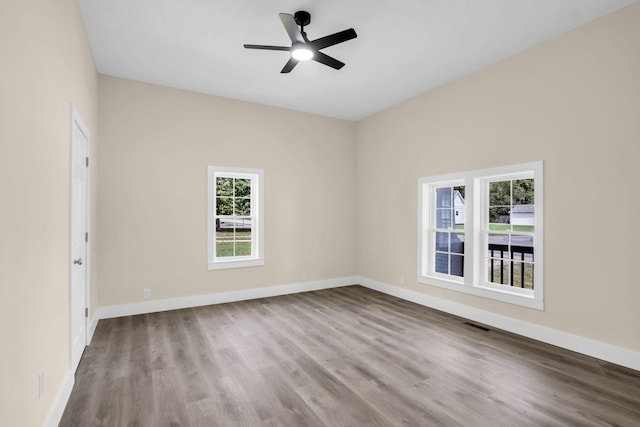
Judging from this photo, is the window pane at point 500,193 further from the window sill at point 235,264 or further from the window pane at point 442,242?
the window sill at point 235,264

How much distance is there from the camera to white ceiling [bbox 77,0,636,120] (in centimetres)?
290

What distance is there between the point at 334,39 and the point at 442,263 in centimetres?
351

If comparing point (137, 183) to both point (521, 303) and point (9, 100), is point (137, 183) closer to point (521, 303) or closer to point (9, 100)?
point (9, 100)

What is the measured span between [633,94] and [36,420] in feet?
16.4

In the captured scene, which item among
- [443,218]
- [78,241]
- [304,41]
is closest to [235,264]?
[78,241]

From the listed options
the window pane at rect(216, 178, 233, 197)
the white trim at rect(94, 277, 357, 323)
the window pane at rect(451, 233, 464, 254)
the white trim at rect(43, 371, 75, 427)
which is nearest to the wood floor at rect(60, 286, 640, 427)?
the white trim at rect(43, 371, 75, 427)

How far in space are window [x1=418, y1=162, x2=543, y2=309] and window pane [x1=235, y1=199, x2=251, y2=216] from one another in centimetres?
278

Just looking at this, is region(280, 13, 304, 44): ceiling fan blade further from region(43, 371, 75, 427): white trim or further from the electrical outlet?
region(43, 371, 75, 427): white trim

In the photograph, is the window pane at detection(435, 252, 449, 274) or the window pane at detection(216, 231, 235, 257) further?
the window pane at detection(216, 231, 235, 257)

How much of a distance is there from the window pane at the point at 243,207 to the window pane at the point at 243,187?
10 centimetres

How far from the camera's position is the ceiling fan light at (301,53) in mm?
3008

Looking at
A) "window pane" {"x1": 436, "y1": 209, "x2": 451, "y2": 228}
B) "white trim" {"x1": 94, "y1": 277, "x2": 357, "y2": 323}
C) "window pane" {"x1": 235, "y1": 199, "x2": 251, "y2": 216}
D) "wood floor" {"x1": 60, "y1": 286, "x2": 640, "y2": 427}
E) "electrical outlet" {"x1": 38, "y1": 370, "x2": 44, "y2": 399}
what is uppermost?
"window pane" {"x1": 235, "y1": 199, "x2": 251, "y2": 216}

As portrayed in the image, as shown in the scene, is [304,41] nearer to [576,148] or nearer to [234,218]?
[576,148]

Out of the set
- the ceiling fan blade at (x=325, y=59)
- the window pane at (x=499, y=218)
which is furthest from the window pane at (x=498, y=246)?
the ceiling fan blade at (x=325, y=59)
